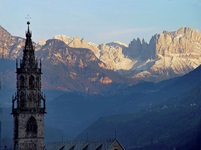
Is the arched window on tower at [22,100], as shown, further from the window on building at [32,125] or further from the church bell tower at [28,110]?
the window on building at [32,125]

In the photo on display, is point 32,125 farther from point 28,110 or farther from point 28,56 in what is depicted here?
point 28,56

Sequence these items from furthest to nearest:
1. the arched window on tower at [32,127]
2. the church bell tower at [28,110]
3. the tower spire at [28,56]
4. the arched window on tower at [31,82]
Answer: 1. the tower spire at [28,56]
2. the arched window on tower at [32,127]
3. the arched window on tower at [31,82]
4. the church bell tower at [28,110]

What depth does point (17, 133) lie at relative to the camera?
192875mm

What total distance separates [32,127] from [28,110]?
14.3 feet

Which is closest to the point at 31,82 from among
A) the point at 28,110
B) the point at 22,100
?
the point at 22,100

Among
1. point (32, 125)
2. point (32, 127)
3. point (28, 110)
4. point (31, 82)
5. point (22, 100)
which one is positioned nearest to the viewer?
point (28, 110)

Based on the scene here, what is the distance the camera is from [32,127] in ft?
637

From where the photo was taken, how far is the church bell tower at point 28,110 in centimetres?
19250

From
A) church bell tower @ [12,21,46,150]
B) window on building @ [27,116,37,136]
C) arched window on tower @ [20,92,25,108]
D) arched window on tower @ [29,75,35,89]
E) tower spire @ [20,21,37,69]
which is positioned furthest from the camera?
tower spire @ [20,21,37,69]

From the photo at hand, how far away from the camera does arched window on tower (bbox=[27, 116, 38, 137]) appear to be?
635 ft

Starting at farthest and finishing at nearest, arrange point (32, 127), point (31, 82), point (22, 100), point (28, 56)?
point (28, 56)
point (32, 127)
point (31, 82)
point (22, 100)

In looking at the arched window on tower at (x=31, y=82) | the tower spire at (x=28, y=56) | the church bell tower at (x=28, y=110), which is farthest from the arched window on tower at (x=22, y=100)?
the tower spire at (x=28, y=56)

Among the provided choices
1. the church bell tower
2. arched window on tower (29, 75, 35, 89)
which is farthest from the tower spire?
arched window on tower (29, 75, 35, 89)

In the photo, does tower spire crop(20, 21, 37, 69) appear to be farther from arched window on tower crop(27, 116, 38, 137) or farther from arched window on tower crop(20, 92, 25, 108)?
arched window on tower crop(27, 116, 38, 137)
